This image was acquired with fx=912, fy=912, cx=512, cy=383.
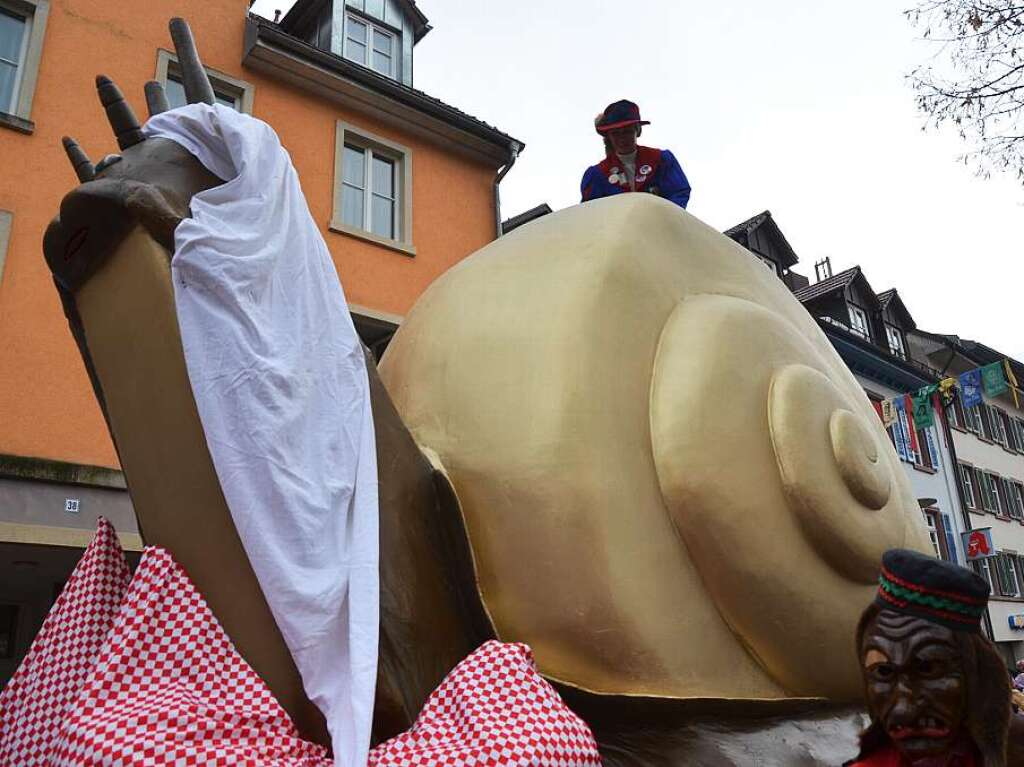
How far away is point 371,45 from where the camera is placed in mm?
12312

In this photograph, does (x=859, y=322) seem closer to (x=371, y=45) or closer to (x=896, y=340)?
(x=896, y=340)

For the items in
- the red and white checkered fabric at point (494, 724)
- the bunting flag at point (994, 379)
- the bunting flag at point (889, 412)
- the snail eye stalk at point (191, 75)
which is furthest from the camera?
the bunting flag at point (994, 379)

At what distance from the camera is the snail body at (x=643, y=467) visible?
2.02 m

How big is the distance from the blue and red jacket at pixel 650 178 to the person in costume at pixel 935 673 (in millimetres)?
2110

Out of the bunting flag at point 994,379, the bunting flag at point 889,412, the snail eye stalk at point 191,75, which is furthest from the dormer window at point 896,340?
the snail eye stalk at point 191,75

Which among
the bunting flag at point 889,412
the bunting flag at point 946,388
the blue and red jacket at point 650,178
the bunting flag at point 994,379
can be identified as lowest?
the blue and red jacket at point 650,178

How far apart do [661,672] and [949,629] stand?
0.67 meters

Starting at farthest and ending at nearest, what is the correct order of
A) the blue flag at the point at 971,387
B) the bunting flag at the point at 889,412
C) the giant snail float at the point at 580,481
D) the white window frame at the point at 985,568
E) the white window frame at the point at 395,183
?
the white window frame at the point at 985,568, the blue flag at the point at 971,387, the bunting flag at the point at 889,412, the white window frame at the point at 395,183, the giant snail float at the point at 580,481

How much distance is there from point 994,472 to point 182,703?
28.0 m

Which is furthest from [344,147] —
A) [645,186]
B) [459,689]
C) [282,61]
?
[459,689]

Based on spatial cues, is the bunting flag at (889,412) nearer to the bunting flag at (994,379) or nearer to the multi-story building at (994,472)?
the bunting flag at (994,379)

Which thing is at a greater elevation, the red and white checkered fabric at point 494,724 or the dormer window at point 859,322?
the dormer window at point 859,322

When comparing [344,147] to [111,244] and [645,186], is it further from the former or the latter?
[111,244]

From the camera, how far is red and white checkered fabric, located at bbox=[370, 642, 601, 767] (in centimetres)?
162
